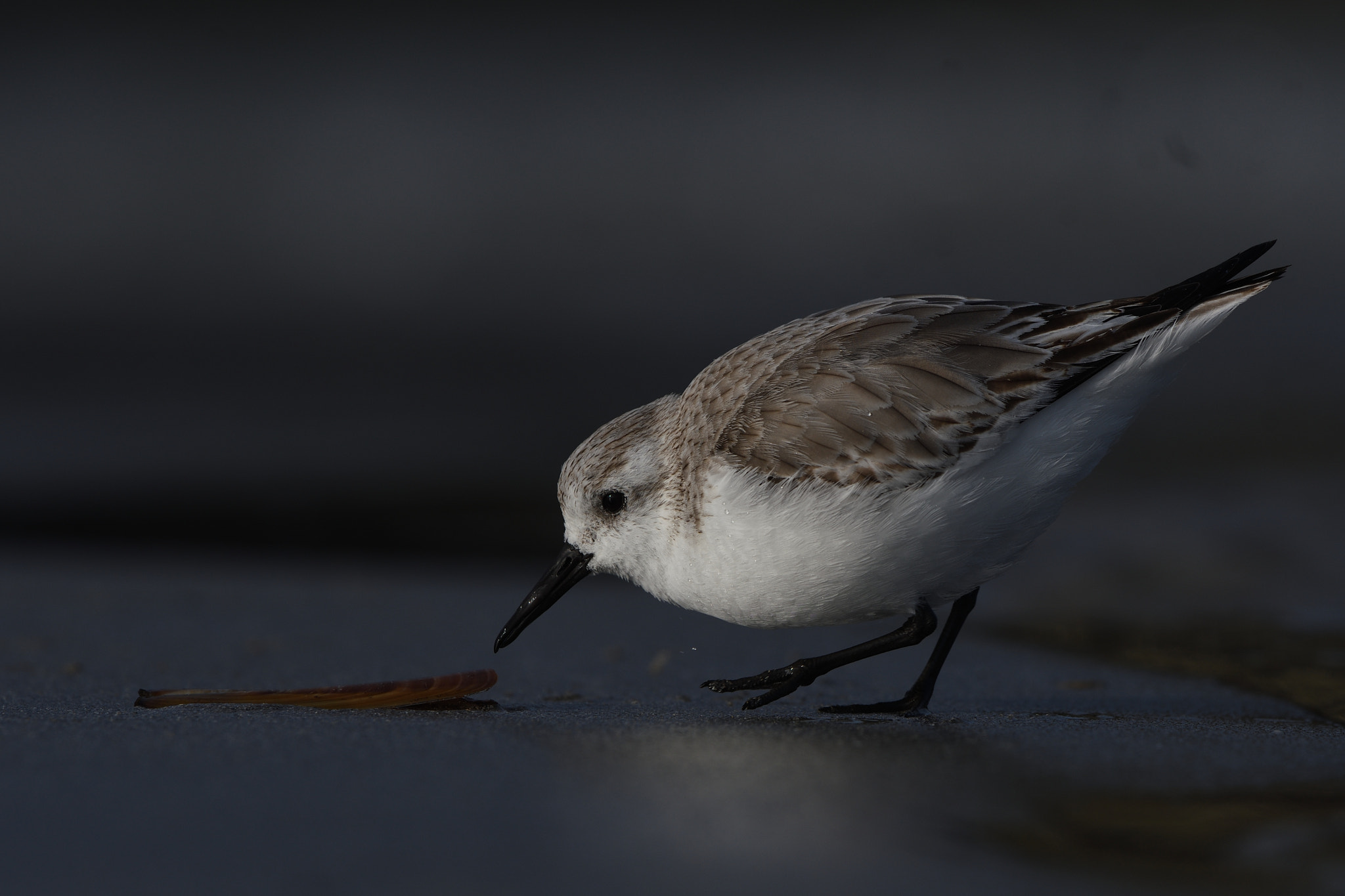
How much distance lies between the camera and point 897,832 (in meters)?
2.19

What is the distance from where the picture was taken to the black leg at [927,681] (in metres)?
3.57

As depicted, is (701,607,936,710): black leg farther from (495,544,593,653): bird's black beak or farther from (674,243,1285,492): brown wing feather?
(495,544,593,653): bird's black beak

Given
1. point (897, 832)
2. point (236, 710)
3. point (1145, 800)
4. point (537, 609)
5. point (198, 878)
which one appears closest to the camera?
point (198, 878)

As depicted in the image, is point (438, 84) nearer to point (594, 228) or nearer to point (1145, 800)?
point (594, 228)

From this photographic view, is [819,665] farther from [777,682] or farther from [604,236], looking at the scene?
[604,236]

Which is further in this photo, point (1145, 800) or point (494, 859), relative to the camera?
point (1145, 800)

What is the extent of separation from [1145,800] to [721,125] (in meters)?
9.45

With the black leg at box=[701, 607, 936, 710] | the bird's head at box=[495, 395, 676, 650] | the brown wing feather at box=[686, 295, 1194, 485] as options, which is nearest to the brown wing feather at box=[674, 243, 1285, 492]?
the brown wing feather at box=[686, 295, 1194, 485]

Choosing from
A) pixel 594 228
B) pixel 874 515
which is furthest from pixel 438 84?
pixel 874 515

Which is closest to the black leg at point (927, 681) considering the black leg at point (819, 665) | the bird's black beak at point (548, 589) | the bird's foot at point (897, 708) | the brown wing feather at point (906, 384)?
the bird's foot at point (897, 708)

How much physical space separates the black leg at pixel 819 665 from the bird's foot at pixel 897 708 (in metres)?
0.11

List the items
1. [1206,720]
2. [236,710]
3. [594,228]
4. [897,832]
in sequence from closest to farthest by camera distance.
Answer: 1. [897,832]
2. [236,710]
3. [1206,720]
4. [594,228]

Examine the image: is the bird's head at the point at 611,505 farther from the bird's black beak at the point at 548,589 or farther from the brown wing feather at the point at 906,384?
the brown wing feather at the point at 906,384

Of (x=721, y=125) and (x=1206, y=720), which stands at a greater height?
(x=721, y=125)
